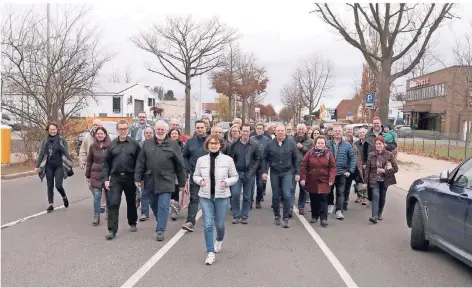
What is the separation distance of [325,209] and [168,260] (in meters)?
3.29

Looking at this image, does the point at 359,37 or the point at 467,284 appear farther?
the point at 359,37

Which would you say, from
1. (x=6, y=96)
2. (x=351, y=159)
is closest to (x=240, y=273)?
(x=351, y=159)

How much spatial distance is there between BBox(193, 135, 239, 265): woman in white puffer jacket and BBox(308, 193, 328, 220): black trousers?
2528 mm

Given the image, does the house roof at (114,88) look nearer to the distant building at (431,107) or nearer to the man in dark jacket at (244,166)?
the distant building at (431,107)

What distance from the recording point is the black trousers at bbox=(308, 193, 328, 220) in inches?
309

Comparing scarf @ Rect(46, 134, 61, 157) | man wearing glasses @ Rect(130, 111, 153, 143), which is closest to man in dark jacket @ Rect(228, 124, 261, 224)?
man wearing glasses @ Rect(130, 111, 153, 143)

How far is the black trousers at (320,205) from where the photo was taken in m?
7.84

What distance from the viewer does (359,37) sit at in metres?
20.8

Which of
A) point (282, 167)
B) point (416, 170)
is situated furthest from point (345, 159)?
point (416, 170)

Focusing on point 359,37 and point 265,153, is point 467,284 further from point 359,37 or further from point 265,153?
point 359,37

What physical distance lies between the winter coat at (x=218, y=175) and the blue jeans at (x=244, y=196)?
7.02ft

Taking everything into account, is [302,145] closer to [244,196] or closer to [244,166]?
[244,166]

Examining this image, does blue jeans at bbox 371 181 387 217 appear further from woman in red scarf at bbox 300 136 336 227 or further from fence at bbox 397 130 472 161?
fence at bbox 397 130 472 161

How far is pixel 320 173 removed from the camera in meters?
7.71
